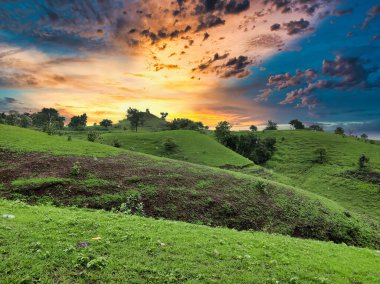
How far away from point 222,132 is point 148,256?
329 ft

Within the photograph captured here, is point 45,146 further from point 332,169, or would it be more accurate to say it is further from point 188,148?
point 332,169

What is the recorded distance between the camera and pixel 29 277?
888 cm

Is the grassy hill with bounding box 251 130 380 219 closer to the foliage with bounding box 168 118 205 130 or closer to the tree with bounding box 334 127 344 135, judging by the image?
the tree with bounding box 334 127 344 135

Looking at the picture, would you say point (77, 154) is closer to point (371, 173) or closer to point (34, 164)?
point (34, 164)

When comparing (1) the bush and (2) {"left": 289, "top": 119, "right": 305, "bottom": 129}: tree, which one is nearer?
(1) the bush

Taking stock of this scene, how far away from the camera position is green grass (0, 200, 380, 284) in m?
9.82

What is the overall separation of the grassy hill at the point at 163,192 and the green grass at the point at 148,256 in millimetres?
8954

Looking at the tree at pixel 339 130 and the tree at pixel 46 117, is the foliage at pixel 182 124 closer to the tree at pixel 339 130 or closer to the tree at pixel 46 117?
the tree at pixel 46 117

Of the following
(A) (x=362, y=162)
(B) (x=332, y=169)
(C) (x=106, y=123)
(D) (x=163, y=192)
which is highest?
(C) (x=106, y=123)

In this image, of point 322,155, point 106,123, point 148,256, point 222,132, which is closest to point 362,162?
point 322,155

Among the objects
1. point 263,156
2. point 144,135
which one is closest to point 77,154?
point 144,135

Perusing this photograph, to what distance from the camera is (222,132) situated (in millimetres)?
110312

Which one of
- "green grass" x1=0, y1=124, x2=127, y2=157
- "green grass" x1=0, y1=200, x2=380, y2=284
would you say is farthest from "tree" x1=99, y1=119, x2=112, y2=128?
"green grass" x1=0, y1=200, x2=380, y2=284

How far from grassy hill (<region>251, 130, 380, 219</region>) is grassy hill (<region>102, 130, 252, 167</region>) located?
43.1 ft
